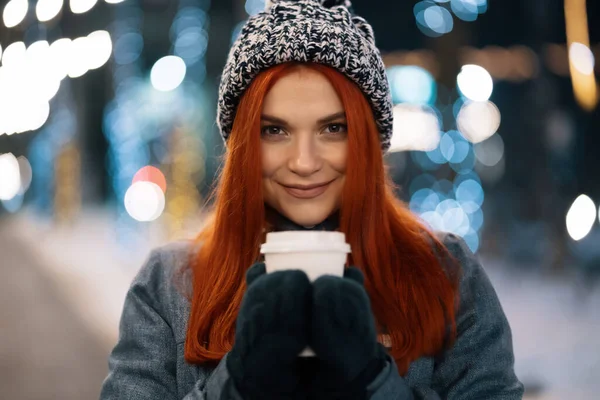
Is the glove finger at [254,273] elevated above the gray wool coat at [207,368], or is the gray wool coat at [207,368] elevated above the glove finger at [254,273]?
the glove finger at [254,273]

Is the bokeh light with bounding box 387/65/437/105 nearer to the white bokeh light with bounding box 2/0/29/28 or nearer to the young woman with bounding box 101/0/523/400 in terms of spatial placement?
the white bokeh light with bounding box 2/0/29/28

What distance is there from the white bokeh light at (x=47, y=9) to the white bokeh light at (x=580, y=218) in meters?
3.92

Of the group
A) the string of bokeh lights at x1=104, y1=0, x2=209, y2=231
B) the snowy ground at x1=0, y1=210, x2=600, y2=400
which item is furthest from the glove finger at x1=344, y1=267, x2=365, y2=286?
the string of bokeh lights at x1=104, y1=0, x2=209, y2=231

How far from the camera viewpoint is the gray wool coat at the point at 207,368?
1.46m

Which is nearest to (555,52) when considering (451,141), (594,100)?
(594,100)

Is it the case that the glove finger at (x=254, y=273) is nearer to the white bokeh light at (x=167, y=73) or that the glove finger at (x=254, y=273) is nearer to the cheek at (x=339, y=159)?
the cheek at (x=339, y=159)

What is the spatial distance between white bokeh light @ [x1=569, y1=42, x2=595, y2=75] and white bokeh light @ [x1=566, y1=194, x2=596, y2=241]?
0.97 meters

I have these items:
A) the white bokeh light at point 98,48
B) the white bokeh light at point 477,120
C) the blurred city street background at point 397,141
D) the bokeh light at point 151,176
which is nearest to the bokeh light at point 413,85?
the blurred city street background at point 397,141

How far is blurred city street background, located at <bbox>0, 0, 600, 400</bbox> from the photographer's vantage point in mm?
4309

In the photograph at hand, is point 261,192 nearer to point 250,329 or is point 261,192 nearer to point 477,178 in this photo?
point 250,329

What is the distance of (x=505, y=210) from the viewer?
540 centimetres

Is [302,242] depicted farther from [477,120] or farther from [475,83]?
[477,120]

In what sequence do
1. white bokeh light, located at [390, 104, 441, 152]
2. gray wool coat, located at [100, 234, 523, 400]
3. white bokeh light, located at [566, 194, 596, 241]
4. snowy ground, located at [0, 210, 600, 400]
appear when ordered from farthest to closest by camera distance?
1. white bokeh light, located at [390, 104, 441, 152]
2. white bokeh light, located at [566, 194, 596, 241]
3. snowy ground, located at [0, 210, 600, 400]
4. gray wool coat, located at [100, 234, 523, 400]

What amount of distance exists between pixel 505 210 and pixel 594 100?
1259 millimetres
